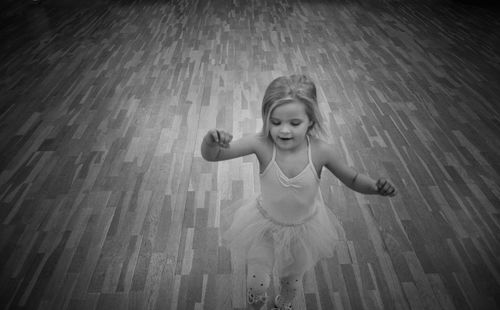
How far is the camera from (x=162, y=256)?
73.2 inches

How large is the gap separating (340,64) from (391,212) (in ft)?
7.61

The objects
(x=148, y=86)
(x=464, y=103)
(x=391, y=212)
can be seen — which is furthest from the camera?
(x=148, y=86)

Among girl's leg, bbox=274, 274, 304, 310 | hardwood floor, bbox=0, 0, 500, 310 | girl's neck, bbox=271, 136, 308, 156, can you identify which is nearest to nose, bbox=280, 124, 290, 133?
girl's neck, bbox=271, 136, 308, 156


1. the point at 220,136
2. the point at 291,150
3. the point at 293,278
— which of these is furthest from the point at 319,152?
the point at 293,278

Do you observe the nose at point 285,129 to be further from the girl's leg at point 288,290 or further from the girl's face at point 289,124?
the girl's leg at point 288,290

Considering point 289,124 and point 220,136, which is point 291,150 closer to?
point 289,124

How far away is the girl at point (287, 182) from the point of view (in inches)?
43.2

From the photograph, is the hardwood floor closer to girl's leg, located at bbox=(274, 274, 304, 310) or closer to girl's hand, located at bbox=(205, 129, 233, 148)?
girl's leg, located at bbox=(274, 274, 304, 310)

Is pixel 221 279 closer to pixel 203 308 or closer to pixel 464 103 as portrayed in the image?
pixel 203 308

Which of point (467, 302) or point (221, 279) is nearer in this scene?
point (467, 302)

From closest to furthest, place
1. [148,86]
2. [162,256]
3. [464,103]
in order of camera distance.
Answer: [162,256]
[464,103]
[148,86]

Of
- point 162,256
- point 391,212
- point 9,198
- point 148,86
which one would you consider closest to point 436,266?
point 391,212

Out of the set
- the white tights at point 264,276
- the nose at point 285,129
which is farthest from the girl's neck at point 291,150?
the white tights at point 264,276

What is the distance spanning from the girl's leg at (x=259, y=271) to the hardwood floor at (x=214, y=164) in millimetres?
132
